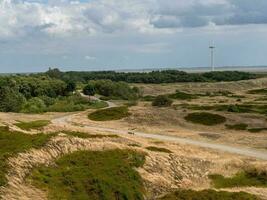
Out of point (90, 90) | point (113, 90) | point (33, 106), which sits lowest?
point (113, 90)

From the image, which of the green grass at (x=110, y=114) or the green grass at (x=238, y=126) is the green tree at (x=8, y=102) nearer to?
the green grass at (x=110, y=114)

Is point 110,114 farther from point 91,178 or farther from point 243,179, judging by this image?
point 91,178

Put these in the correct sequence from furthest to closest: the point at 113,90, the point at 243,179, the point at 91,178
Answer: the point at 113,90
the point at 243,179
the point at 91,178

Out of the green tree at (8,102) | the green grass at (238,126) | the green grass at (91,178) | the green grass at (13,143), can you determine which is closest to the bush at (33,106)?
the green tree at (8,102)

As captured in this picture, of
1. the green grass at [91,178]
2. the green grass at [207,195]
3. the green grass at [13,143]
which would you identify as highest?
the green grass at [13,143]

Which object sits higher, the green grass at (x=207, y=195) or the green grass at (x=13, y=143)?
the green grass at (x=13, y=143)

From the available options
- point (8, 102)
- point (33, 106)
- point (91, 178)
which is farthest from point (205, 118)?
point (91, 178)

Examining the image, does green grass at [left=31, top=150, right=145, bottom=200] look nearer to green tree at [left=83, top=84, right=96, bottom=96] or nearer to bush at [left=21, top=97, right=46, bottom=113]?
bush at [left=21, top=97, right=46, bottom=113]
